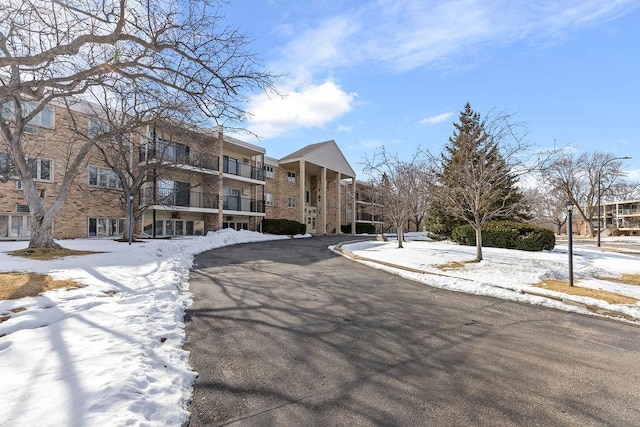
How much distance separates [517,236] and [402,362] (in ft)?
53.5

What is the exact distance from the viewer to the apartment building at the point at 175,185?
18156 millimetres

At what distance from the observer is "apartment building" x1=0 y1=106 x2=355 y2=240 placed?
1816 centimetres

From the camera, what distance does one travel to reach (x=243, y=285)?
7.96 meters

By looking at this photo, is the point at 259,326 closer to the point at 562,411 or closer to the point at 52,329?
the point at 52,329

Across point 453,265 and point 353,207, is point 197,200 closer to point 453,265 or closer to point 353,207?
point 453,265

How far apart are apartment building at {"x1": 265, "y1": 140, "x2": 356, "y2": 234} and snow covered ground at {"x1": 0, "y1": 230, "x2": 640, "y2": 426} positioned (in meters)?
23.2

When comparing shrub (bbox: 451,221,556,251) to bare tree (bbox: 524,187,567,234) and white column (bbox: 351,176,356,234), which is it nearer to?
white column (bbox: 351,176,356,234)

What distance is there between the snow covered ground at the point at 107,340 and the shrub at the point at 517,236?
297 inches

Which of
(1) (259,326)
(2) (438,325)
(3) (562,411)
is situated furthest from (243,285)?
(3) (562,411)

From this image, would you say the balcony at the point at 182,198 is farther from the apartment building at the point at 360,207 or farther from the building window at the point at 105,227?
the apartment building at the point at 360,207

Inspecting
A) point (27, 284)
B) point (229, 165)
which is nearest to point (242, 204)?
point (229, 165)

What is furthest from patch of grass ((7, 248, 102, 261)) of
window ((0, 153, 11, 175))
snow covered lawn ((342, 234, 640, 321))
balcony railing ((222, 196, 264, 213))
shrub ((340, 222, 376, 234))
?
shrub ((340, 222, 376, 234))

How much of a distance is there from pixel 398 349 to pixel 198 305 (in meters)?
3.86

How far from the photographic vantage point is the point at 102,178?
69.1 feet
